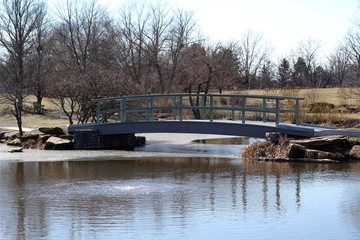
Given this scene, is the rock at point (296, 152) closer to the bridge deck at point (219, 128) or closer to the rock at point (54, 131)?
the bridge deck at point (219, 128)

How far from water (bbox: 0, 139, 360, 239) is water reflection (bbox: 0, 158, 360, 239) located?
19mm

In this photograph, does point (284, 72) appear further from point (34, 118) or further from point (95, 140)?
point (95, 140)

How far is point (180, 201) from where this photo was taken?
14.6 meters

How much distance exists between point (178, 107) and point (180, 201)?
12282 mm

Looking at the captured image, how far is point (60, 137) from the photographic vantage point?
2866cm

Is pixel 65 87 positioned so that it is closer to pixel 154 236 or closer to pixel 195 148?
pixel 195 148

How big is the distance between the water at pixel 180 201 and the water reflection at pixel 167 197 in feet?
0.06

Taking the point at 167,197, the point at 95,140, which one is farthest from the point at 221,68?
the point at 167,197

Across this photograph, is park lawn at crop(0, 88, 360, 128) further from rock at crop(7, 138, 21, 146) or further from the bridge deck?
the bridge deck

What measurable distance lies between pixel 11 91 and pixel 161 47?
22010mm

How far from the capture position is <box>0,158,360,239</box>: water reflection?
1209 centimetres

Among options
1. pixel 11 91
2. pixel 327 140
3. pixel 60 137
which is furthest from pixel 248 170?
pixel 11 91

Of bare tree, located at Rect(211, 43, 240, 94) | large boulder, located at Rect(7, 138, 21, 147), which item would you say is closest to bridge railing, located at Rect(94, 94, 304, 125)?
large boulder, located at Rect(7, 138, 21, 147)

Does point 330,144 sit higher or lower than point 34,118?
lower
